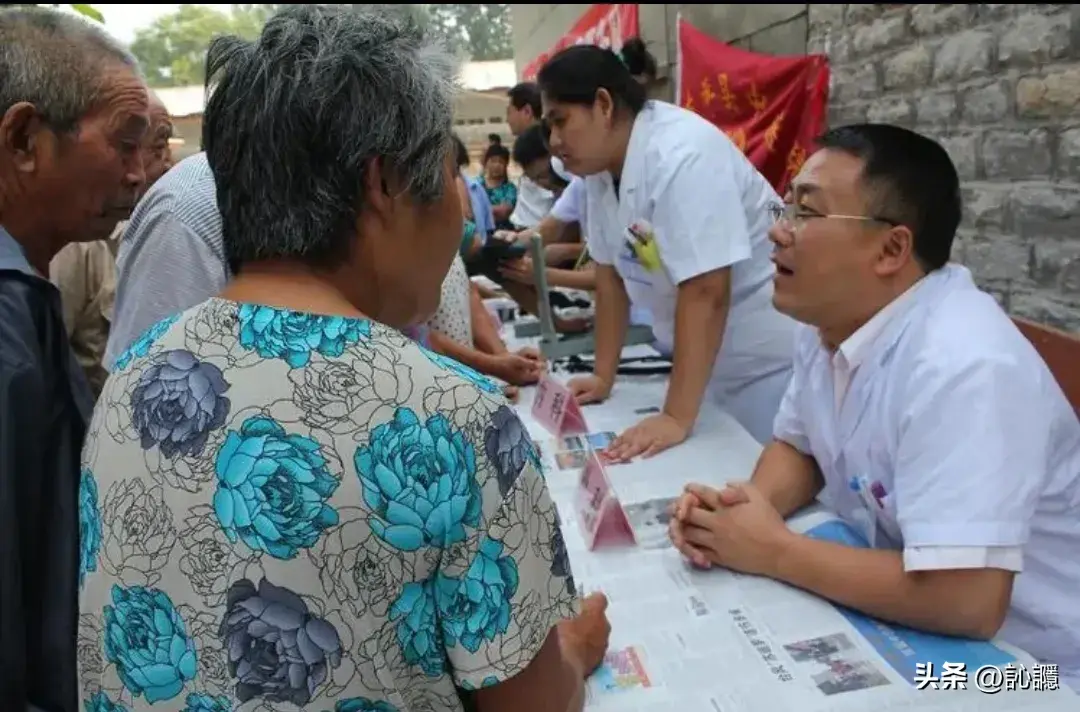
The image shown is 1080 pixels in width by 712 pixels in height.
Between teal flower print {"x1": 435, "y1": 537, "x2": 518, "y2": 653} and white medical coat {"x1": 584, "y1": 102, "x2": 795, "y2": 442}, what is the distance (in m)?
1.31

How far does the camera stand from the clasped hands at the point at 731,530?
1197mm

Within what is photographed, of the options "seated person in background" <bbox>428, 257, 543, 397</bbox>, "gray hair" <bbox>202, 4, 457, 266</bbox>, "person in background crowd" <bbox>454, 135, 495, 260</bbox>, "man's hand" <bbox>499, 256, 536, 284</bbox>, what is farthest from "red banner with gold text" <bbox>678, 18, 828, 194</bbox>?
"gray hair" <bbox>202, 4, 457, 266</bbox>

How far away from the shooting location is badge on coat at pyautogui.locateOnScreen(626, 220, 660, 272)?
198cm

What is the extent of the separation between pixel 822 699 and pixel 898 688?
93 millimetres

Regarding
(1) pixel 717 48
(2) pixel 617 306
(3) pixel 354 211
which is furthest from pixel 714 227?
(1) pixel 717 48

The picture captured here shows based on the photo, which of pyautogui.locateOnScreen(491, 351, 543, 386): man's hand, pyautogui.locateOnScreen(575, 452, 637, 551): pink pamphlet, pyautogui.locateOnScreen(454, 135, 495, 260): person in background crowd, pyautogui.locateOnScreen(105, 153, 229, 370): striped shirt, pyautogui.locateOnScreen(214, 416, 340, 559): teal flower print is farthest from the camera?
pyautogui.locateOnScreen(454, 135, 495, 260): person in background crowd

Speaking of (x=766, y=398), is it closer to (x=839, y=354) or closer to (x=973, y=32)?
(x=839, y=354)

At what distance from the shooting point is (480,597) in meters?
0.65

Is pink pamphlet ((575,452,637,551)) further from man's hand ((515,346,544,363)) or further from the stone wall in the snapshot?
the stone wall

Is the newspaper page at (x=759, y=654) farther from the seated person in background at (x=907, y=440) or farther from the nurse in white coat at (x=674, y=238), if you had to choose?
the nurse in white coat at (x=674, y=238)

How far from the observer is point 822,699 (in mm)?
953

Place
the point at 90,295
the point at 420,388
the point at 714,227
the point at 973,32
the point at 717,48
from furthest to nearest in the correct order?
the point at 717,48, the point at 973,32, the point at 714,227, the point at 90,295, the point at 420,388

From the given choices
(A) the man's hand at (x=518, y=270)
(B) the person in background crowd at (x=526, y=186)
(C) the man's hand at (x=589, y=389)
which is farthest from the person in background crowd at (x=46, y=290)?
(B) the person in background crowd at (x=526, y=186)

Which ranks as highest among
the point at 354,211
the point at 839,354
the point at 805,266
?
the point at 354,211
